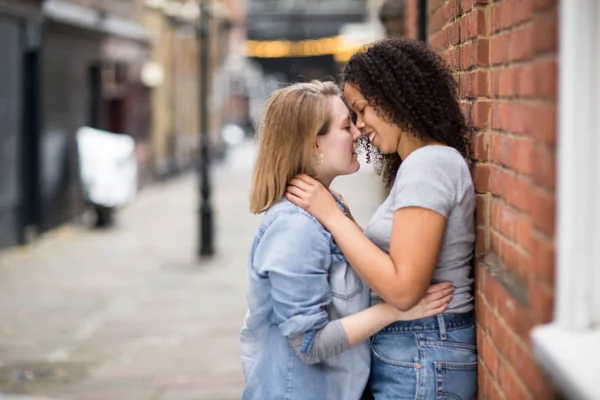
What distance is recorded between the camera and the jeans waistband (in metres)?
2.73

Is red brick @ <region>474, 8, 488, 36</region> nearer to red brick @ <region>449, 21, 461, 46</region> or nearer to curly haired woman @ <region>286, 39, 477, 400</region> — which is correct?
curly haired woman @ <region>286, 39, 477, 400</region>

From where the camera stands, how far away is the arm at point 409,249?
2.50 metres

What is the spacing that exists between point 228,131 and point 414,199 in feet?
126

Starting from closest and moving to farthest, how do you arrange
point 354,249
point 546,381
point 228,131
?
point 546,381 < point 354,249 < point 228,131

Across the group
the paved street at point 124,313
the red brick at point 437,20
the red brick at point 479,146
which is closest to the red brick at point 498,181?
the red brick at point 479,146

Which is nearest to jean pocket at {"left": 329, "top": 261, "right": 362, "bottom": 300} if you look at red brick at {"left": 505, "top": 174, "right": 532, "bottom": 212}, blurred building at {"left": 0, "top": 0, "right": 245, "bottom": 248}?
red brick at {"left": 505, "top": 174, "right": 532, "bottom": 212}

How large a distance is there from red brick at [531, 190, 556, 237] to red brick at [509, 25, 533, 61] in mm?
348

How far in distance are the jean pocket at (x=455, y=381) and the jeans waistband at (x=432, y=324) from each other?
0.11 m

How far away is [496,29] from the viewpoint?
2.70m

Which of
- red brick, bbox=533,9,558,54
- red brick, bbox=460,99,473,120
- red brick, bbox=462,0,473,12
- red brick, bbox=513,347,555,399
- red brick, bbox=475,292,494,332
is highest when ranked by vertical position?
red brick, bbox=462,0,473,12

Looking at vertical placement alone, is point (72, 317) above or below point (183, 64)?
below

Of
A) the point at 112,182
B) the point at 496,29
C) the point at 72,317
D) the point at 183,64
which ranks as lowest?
the point at 72,317

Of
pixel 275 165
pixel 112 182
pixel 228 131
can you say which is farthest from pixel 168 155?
pixel 275 165

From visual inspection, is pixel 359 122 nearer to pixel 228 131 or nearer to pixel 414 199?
pixel 414 199
